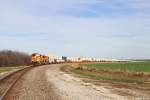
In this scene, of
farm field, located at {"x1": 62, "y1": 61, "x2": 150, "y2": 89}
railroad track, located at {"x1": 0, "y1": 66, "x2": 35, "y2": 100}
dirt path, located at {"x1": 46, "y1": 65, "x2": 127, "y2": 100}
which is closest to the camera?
dirt path, located at {"x1": 46, "y1": 65, "x2": 127, "y2": 100}

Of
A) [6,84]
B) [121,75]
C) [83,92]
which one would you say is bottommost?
[83,92]

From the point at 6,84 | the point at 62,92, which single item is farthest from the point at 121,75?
the point at 62,92

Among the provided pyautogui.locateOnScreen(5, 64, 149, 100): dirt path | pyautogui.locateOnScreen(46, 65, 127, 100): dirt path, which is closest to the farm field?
pyautogui.locateOnScreen(46, 65, 127, 100): dirt path

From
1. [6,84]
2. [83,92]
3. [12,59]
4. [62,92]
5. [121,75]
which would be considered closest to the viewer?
[83,92]

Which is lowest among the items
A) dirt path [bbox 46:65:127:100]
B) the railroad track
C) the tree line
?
dirt path [bbox 46:65:127:100]

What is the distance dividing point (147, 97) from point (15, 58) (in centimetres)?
8523

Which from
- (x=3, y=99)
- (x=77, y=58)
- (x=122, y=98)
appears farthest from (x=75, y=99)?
(x=77, y=58)

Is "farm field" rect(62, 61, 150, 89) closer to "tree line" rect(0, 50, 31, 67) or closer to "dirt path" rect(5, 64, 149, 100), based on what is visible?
Result: "dirt path" rect(5, 64, 149, 100)

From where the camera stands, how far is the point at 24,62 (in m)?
103

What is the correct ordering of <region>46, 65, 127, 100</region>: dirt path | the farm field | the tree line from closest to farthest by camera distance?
<region>46, 65, 127, 100</region>: dirt path
the farm field
the tree line

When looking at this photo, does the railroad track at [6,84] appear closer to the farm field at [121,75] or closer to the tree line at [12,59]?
the farm field at [121,75]

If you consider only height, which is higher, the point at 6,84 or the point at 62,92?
the point at 6,84

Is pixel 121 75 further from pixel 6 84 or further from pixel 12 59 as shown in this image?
pixel 12 59

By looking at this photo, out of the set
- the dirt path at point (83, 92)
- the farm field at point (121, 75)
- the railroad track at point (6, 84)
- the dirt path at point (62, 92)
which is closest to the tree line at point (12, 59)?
the farm field at point (121, 75)
